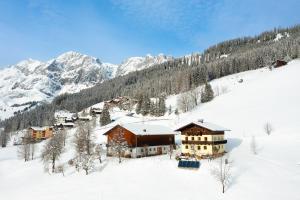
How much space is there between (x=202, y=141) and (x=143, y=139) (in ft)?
48.9

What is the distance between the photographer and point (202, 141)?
6612 centimetres

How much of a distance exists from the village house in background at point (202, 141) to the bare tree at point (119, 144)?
12966 millimetres

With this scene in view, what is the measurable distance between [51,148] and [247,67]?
146786mm

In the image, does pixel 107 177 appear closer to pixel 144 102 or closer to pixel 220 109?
pixel 220 109

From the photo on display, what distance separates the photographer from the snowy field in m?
45.4

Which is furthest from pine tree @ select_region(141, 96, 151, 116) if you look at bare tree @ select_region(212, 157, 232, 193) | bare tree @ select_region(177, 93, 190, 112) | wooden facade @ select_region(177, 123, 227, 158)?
bare tree @ select_region(212, 157, 232, 193)

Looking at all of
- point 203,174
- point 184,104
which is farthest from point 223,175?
point 184,104

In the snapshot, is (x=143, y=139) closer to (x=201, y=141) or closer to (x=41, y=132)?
(x=201, y=141)

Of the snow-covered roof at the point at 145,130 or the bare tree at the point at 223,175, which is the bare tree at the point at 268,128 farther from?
the bare tree at the point at 223,175

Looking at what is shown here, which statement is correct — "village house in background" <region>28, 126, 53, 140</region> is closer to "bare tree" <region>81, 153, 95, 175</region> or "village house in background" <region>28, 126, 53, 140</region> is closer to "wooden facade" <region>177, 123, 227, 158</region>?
"bare tree" <region>81, 153, 95, 175</region>

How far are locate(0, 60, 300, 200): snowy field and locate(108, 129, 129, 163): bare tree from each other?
6.61ft

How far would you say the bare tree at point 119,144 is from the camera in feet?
223

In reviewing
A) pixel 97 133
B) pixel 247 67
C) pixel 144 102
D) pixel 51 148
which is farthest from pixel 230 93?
pixel 51 148

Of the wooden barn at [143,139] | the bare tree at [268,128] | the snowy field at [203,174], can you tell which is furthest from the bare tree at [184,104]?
the bare tree at [268,128]
